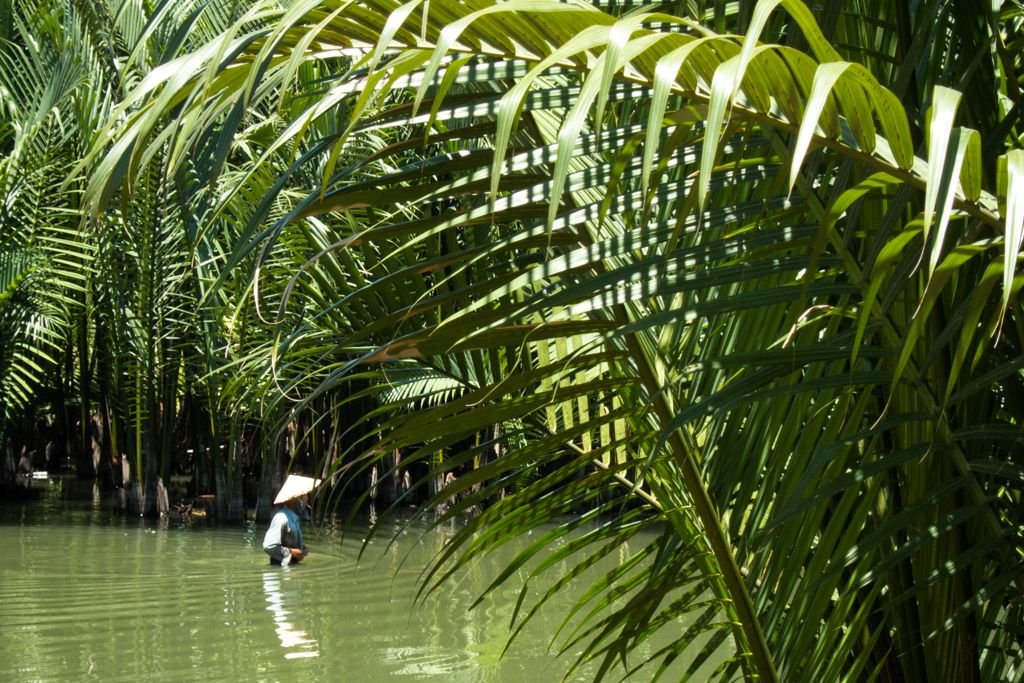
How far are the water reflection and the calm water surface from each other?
11 mm

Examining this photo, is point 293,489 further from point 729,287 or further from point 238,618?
point 729,287

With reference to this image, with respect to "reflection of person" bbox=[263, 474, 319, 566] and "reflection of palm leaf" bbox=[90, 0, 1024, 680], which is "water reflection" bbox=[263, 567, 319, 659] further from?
"reflection of palm leaf" bbox=[90, 0, 1024, 680]

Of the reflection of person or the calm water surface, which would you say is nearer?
the calm water surface

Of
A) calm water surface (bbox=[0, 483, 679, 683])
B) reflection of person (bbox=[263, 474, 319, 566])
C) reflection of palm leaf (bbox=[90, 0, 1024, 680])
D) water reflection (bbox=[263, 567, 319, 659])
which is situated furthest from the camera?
reflection of person (bbox=[263, 474, 319, 566])

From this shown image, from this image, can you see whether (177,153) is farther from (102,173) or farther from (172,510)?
(172,510)

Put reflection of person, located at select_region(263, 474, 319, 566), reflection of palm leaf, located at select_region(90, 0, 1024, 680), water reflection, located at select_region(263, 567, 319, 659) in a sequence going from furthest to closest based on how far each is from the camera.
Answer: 1. reflection of person, located at select_region(263, 474, 319, 566)
2. water reflection, located at select_region(263, 567, 319, 659)
3. reflection of palm leaf, located at select_region(90, 0, 1024, 680)

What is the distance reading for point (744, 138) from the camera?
1.55m

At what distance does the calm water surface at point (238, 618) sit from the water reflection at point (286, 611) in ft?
0.04

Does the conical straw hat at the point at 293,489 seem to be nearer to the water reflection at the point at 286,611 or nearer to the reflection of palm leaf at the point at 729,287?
the water reflection at the point at 286,611

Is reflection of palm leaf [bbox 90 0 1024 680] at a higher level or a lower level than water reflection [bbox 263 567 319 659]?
higher

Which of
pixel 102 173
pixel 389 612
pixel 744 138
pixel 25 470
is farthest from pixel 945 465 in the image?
pixel 25 470

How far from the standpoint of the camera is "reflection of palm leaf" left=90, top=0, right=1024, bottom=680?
4.13 ft

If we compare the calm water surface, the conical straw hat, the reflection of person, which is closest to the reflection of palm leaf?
the calm water surface

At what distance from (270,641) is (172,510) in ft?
24.7
